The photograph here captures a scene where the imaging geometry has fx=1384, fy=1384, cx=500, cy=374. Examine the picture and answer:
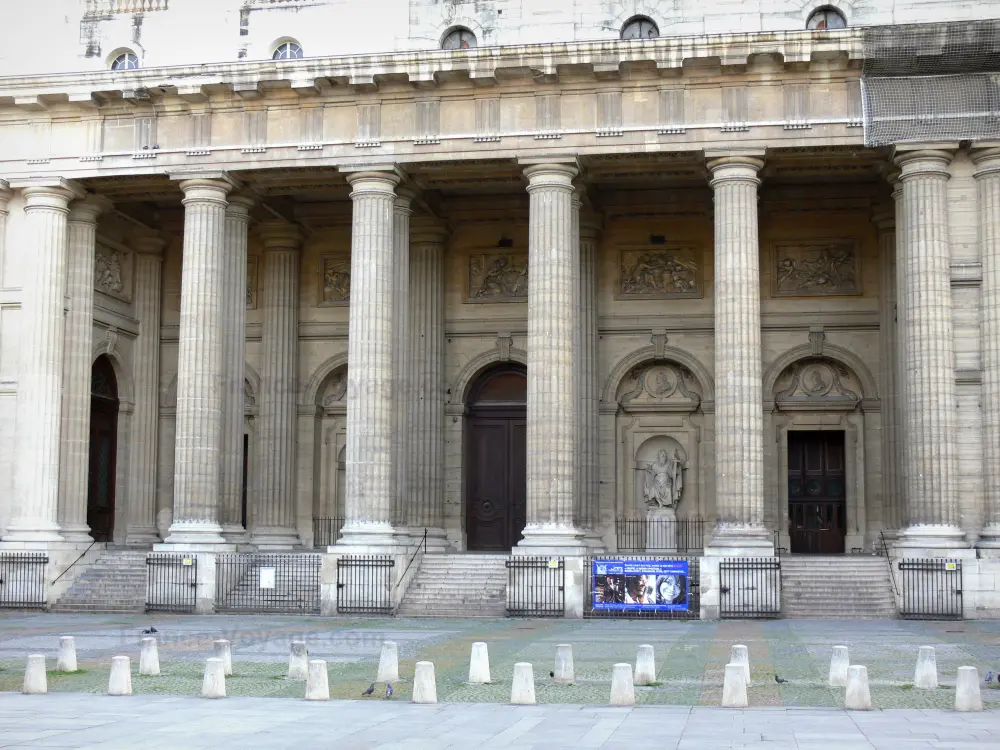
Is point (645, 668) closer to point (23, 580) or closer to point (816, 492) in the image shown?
point (23, 580)

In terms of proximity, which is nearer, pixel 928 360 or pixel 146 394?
pixel 928 360

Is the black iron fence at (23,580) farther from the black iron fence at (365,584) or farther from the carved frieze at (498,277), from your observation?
the carved frieze at (498,277)

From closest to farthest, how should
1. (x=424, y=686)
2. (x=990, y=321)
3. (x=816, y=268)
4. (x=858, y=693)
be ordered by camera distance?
1. (x=858, y=693)
2. (x=424, y=686)
3. (x=990, y=321)
4. (x=816, y=268)

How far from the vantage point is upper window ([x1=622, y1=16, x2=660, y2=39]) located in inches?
1362

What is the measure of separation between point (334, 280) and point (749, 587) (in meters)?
17.0

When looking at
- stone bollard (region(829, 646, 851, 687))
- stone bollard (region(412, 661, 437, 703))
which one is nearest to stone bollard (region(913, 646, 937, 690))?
stone bollard (region(829, 646, 851, 687))

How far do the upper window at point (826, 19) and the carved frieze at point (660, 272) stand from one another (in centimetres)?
797

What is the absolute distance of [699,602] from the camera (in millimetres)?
30828

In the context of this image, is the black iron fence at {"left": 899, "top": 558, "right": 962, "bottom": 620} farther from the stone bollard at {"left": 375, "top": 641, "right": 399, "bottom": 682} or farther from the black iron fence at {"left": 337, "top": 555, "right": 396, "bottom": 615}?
the stone bollard at {"left": 375, "top": 641, "right": 399, "bottom": 682}

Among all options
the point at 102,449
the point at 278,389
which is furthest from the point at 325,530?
the point at 102,449

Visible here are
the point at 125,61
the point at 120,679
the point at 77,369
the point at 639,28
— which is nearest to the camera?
the point at 120,679

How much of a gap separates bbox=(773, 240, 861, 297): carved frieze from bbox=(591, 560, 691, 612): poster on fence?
38.5 ft

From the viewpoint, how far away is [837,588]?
3123 cm

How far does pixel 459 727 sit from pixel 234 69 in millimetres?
22968
